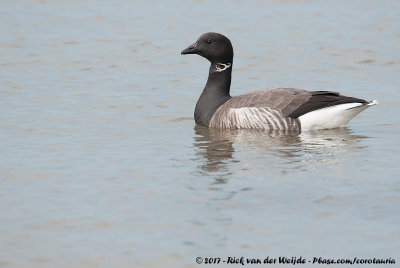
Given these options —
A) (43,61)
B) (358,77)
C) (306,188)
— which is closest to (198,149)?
(306,188)

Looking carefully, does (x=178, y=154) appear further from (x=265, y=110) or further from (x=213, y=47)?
(x=213, y=47)

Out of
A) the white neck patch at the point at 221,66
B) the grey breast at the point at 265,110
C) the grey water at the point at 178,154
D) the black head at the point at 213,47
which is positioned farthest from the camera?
the white neck patch at the point at 221,66

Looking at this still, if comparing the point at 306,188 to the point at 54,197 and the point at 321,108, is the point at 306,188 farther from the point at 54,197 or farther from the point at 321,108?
the point at 321,108

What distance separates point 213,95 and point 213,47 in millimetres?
932

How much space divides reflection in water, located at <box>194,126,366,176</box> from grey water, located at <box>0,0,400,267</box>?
0.04 m

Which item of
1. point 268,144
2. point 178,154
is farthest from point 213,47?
point 178,154

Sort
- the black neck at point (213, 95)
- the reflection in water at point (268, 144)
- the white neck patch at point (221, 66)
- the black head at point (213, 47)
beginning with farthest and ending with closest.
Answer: the white neck patch at point (221, 66)
the black head at point (213, 47)
the black neck at point (213, 95)
the reflection in water at point (268, 144)

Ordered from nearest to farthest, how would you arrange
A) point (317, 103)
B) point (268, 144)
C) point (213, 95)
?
point (268, 144) < point (317, 103) < point (213, 95)

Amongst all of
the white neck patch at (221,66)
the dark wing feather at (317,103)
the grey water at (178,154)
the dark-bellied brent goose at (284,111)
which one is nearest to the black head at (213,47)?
the white neck patch at (221,66)

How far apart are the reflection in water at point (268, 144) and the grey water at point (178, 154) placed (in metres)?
0.04

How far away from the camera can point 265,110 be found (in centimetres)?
1404

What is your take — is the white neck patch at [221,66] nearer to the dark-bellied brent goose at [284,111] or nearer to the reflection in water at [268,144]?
the dark-bellied brent goose at [284,111]

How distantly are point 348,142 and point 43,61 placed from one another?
10391 millimetres

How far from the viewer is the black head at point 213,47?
599 inches
